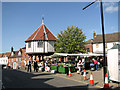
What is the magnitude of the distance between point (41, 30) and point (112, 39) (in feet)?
62.0

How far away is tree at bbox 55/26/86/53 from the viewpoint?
30219mm

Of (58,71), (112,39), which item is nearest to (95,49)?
(112,39)

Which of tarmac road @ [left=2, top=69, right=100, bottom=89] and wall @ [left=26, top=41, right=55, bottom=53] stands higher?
wall @ [left=26, top=41, right=55, bottom=53]

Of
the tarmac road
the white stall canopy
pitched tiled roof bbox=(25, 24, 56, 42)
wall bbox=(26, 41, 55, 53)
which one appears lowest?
the tarmac road

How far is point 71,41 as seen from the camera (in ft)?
101

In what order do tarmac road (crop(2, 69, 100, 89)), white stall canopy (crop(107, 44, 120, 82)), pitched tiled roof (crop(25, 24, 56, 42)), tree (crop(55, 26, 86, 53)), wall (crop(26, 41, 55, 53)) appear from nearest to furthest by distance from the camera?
white stall canopy (crop(107, 44, 120, 82)) → tarmac road (crop(2, 69, 100, 89)) → tree (crop(55, 26, 86, 53)) → wall (crop(26, 41, 55, 53)) → pitched tiled roof (crop(25, 24, 56, 42))

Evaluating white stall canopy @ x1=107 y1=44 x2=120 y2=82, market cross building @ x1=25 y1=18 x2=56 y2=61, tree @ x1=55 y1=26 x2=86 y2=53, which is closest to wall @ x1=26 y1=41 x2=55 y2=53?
market cross building @ x1=25 y1=18 x2=56 y2=61

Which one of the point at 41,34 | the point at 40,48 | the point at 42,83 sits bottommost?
the point at 42,83

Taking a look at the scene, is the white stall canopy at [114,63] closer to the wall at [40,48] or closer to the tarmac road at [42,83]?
the tarmac road at [42,83]

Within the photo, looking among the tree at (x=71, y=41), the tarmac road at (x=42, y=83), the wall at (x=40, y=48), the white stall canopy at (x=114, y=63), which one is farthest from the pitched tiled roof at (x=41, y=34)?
the white stall canopy at (x=114, y=63)

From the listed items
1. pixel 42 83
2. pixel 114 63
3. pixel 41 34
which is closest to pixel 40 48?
pixel 41 34

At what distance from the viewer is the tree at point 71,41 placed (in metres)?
30.2

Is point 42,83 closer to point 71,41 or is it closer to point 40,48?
point 71,41

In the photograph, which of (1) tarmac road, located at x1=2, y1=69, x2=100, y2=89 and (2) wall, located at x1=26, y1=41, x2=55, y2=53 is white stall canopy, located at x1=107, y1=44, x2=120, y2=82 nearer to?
(1) tarmac road, located at x1=2, y1=69, x2=100, y2=89
